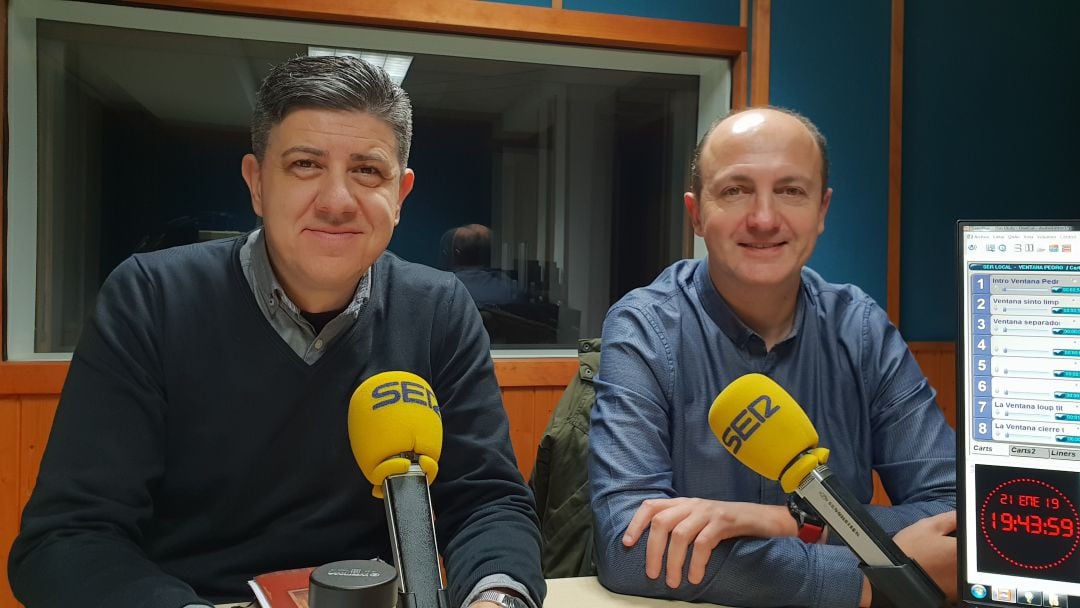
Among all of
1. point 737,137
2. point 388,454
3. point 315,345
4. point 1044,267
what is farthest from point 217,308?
point 1044,267

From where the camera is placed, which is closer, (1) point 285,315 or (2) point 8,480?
(1) point 285,315

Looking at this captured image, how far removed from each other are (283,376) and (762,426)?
807 millimetres

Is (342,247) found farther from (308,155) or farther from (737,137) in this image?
(737,137)

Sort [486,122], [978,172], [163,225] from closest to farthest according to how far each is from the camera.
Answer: [163,225] → [486,122] → [978,172]

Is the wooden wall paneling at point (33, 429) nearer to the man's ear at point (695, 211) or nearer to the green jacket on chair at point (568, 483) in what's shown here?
the green jacket on chair at point (568, 483)

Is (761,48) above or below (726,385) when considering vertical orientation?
above

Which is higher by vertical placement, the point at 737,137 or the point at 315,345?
the point at 737,137

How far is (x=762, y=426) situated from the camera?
886mm

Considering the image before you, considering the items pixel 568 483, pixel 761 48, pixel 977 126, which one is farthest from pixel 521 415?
pixel 977 126

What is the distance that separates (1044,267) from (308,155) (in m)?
1.04

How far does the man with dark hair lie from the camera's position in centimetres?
122

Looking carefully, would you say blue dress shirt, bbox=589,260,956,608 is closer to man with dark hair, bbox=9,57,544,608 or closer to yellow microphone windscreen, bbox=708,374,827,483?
man with dark hair, bbox=9,57,544,608

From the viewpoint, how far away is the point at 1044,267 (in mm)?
818

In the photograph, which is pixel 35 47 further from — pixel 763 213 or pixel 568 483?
pixel 763 213
